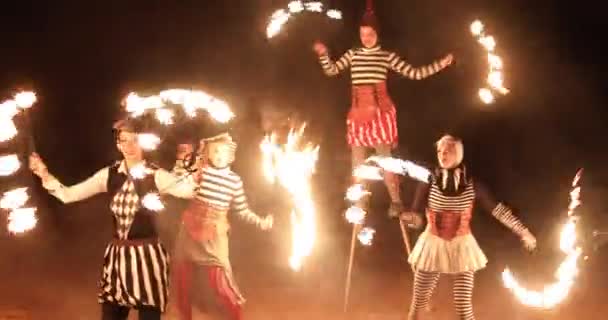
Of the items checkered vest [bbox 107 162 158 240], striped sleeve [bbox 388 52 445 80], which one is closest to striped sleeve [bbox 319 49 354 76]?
striped sleeve [bbox 388 52 445 80]

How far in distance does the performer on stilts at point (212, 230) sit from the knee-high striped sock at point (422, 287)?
1.05m

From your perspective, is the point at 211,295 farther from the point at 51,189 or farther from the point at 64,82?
the point at 64,82

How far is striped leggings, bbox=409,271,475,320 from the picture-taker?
5.37m

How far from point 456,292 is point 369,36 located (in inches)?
68.6

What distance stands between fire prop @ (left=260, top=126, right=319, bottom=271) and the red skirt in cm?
52

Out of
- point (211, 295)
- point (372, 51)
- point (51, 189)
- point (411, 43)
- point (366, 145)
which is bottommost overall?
point (211, 295)

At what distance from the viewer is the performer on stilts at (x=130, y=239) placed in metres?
4.78

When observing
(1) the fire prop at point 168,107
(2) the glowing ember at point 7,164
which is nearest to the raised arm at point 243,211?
(1) the fire prop at point 168,107

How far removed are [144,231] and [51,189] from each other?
1.93 ft

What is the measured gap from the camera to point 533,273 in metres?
7.04

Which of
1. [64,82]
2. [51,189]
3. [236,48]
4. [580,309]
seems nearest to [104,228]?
[64,82]

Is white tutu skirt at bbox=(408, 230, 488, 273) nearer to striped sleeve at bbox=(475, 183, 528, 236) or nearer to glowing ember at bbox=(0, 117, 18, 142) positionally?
striped sleeve at bbox=(475, 183, 528, 236)

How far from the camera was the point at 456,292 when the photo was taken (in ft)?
17.7

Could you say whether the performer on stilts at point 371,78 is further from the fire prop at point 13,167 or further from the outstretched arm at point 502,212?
the fire prop at point 13,167
